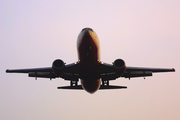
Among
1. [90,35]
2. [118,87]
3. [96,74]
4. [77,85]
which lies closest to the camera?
[90,35]

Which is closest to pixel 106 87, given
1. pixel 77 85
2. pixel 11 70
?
pixel 77 85

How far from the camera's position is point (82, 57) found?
1858 centimetres

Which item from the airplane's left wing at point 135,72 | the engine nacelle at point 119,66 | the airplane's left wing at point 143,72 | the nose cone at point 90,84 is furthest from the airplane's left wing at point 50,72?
the airplane's left wing at point 143,72

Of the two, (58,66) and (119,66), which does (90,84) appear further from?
(58,66)

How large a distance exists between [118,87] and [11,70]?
35.8 ft

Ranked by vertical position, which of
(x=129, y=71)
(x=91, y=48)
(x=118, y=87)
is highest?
(x=91, y=48)

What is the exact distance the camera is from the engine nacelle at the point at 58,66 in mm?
17945

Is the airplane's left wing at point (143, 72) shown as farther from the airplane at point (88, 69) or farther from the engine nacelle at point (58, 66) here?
the engine nacelle at point (58, 66)

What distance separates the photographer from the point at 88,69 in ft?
64.8

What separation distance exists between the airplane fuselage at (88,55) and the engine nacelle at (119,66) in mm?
1748

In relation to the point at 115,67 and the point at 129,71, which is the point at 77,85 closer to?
the point at 129,71

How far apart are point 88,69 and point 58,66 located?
2854 mm

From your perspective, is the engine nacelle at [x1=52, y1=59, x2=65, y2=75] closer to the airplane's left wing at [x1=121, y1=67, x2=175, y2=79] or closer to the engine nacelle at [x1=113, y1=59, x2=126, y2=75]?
the engine nacelle at [x1=113, y1=59, x2=126, y2=75]

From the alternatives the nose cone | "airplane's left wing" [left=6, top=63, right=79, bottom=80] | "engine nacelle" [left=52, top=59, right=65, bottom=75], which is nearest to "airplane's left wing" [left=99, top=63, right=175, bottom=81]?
the nose cone
